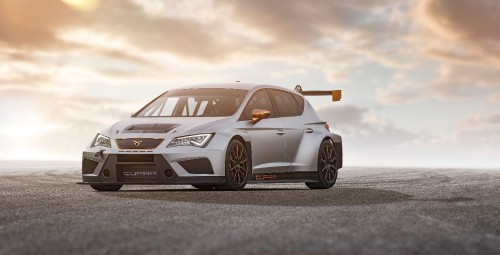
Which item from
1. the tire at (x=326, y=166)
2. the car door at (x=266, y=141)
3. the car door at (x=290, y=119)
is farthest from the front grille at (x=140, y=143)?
the tire at (x=326, y=166)

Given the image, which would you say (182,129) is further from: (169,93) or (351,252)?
(351,252)

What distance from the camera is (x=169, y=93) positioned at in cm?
1333

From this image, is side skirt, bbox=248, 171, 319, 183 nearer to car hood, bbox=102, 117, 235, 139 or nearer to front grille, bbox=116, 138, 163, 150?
car hood, bbox=102, 117, 235, 139

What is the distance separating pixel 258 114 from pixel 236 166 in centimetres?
93

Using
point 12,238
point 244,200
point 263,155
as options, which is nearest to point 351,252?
point 12,238

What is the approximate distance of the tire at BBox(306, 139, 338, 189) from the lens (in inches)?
519

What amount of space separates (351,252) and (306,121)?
7.96 meters

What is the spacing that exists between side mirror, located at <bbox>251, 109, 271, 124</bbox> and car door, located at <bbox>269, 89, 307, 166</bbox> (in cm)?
76

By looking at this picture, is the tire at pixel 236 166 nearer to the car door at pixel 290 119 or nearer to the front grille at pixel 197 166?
→ the front grille at pixel 197 166

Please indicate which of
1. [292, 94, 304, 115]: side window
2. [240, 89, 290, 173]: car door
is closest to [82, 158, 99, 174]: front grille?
[240, 89, 290, 173]: car door

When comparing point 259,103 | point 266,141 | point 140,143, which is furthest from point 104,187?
point 259,103

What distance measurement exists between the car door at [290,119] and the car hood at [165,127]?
1.34 meters

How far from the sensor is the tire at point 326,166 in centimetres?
1317

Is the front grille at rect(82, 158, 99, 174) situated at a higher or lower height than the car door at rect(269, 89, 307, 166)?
lower
